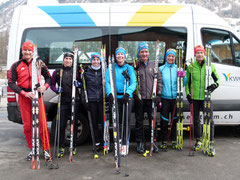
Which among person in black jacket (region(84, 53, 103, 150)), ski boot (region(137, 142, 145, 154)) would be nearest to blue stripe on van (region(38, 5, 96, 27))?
person in black jacket (region(84, 53, 103, 150))

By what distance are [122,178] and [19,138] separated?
3348 millimetres

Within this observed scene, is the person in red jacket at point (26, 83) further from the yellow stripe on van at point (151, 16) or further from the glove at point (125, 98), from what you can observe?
the yellow stripe on van at point (151, 16)

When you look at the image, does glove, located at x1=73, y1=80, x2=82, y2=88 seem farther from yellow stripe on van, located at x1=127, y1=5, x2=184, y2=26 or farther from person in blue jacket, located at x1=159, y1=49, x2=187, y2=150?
yellow stripe on van, located at x1=127, y1=5, x2=184, y2=26

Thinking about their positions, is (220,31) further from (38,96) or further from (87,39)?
(38,96)

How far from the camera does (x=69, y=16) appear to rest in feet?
15.9

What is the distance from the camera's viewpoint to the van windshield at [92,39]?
15.8 feet

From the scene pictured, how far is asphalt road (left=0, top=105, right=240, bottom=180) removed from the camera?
11.4 feet

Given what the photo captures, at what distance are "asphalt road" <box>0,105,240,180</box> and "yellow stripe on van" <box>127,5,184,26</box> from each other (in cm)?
251

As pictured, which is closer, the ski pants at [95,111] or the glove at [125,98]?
the glove at [125,98]

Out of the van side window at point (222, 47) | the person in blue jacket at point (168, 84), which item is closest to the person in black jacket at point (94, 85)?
the person in blue jacket at point (168, 84)

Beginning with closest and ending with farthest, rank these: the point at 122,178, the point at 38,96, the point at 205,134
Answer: the point at 122,178 → the point at 38,96 → the point at 205,134

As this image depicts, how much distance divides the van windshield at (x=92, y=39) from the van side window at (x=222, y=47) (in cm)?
58

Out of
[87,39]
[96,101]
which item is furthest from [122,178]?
[87,39]

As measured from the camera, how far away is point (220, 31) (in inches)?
200
